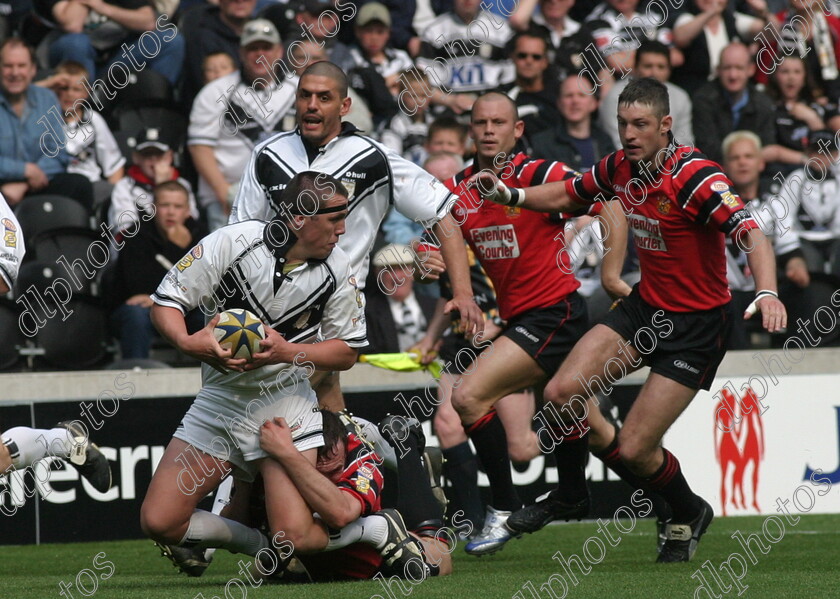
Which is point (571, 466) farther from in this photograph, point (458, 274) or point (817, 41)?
point (817, 41)

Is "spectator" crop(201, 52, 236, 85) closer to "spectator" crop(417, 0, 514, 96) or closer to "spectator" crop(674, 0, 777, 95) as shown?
"spectator" crop(417, 0, 514, 96)

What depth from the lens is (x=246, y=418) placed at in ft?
21.4

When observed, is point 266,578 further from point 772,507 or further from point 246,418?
point 772,507

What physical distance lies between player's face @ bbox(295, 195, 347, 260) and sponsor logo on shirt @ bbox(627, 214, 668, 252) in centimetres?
186

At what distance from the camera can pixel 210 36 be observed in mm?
12492

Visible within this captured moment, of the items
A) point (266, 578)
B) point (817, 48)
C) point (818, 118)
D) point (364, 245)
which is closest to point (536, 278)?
point (364, 245)

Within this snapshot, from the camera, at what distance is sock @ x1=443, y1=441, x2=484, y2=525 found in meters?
8.73

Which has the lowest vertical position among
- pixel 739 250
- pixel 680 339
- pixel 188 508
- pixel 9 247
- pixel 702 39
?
pixel 188 508

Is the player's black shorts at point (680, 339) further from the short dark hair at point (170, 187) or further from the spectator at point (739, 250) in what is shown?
the short dark hair at point (170, 187)

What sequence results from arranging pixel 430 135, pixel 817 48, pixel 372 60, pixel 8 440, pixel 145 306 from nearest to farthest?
pixel 8 440 < pixel 145 306 < pixel 430 135 < pixel 372 60 < pixel 817 48

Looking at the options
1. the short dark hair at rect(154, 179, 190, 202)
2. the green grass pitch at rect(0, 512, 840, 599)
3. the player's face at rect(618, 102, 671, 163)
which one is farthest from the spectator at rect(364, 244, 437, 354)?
the player's face at rect(618, 102, 671, 163)

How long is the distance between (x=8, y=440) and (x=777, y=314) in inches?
157

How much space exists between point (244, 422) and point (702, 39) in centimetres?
860

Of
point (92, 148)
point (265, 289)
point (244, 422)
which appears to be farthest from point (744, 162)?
point (244, 422)
